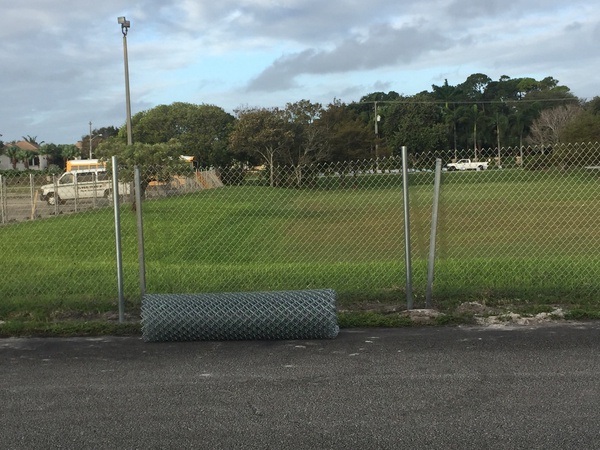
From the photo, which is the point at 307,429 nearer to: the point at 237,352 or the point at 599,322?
the point at 237,352

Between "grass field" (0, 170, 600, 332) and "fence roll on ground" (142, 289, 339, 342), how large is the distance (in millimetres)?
1525

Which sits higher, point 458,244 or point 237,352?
point 458,244

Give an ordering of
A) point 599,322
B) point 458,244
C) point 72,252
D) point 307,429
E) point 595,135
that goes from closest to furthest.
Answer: point 307,429, point 599,322, point 458,244, point 72,252, point 595,135

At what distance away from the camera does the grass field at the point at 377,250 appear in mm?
8008

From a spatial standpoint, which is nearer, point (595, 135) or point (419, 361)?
point (419, 361)

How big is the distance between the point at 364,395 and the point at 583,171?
5119mm

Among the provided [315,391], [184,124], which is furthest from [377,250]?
[184,124]

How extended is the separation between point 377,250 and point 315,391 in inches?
181

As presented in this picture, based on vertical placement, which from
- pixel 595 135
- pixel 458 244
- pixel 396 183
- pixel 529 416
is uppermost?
pixel 595 135

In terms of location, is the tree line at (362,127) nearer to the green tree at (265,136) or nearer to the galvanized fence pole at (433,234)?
the green tree at (265,136)

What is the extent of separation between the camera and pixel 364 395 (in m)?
4.90

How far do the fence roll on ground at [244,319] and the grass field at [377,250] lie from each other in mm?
1525

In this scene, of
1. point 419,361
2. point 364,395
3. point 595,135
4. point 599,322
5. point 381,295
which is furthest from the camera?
point 595,135

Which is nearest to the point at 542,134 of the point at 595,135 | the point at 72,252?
the point at 595,135
